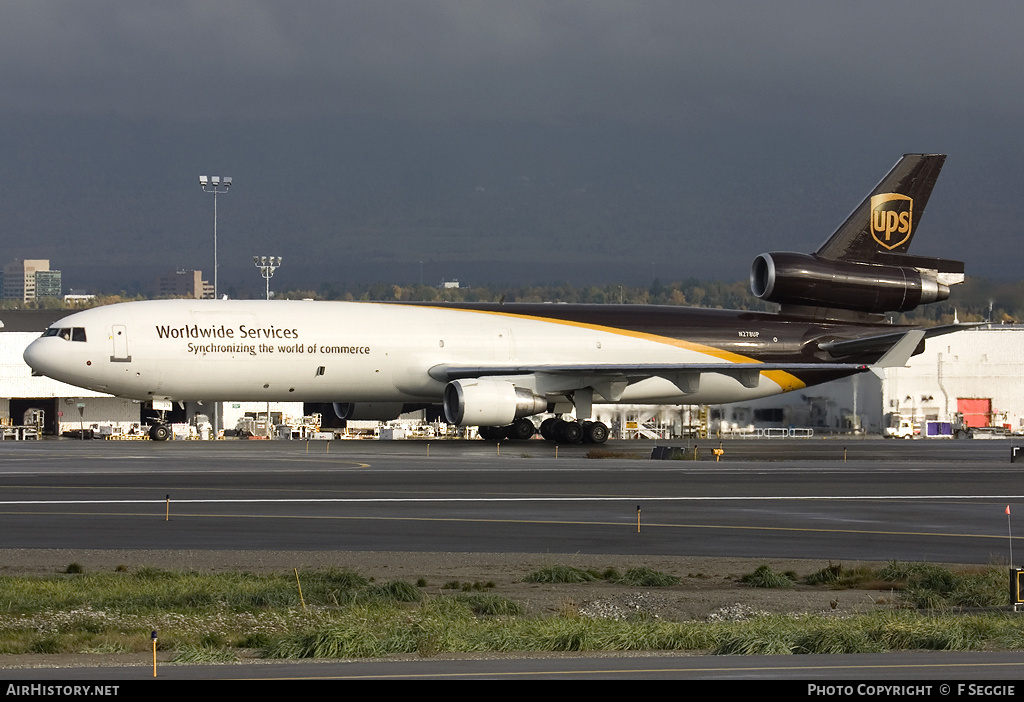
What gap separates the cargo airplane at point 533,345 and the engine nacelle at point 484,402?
62mm

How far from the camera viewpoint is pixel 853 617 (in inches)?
656

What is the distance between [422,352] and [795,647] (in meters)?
36.8

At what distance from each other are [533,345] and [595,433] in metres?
4.39

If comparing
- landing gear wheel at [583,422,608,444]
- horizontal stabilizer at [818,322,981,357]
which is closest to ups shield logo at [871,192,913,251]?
horizontal stabilizer at [818,322,981,357]

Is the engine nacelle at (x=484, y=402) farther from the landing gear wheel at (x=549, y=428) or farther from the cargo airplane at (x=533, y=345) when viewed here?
the landing gear wheel at (x=549, y=428)

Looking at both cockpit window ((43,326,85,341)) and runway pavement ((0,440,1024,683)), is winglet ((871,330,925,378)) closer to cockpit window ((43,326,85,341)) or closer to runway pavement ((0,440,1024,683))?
runway pavement ((0,440,1024,683))

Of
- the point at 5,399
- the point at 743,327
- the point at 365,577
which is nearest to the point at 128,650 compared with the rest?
the point at 365,577

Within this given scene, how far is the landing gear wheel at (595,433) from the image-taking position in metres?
51.8

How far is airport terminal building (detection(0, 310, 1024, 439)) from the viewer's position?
228 feet

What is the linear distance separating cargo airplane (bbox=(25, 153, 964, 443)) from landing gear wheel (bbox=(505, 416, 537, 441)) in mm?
91

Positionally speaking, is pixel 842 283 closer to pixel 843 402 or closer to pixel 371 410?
pixel 843 402

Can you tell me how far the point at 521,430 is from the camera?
54156 mm

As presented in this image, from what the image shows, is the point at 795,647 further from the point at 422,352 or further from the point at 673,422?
the point at 673,422

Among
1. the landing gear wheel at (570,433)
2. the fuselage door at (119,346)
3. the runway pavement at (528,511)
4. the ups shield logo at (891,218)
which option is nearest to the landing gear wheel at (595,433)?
the landing gear wheel at (570,433)
